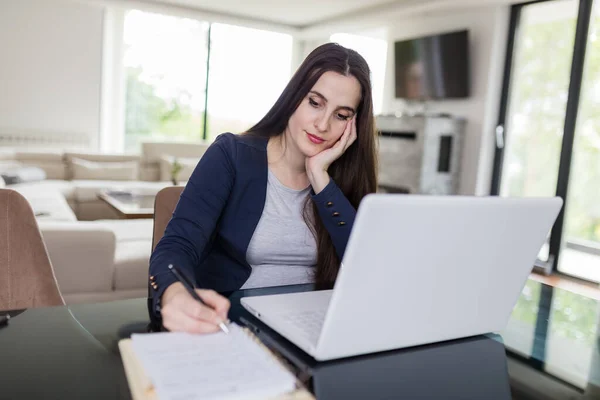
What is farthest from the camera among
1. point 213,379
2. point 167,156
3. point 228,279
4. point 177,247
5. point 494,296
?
point 167,156

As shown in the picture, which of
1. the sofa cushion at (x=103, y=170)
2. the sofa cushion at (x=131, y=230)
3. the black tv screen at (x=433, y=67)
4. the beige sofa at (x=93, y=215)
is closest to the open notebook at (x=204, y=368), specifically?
the beige sofa at (x=93, y=215)

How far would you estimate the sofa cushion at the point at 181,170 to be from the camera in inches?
204

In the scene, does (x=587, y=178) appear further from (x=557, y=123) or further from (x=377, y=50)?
(x=377, y=50)

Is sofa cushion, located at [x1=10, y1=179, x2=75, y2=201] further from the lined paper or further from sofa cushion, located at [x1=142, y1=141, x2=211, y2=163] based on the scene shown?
the lined paper

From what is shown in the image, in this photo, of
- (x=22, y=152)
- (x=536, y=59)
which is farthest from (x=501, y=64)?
(x=22, y=152)

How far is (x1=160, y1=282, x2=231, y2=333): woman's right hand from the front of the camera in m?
0.68

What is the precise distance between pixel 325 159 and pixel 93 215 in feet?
12.8

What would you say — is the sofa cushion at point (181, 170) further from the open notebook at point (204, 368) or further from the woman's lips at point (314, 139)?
the open notebook at point (204, 368)

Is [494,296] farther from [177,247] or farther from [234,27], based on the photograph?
[234,27]

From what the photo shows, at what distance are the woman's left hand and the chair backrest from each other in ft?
1.09

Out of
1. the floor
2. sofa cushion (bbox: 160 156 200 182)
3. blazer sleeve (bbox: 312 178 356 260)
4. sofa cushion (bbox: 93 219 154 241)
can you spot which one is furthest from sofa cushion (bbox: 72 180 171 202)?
blazer sleeve (bbox: 312 178 356 260)

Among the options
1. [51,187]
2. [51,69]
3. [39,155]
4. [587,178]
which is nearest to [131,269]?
A: [51,187]

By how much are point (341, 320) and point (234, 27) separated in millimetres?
7182

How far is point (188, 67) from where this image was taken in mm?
7039
